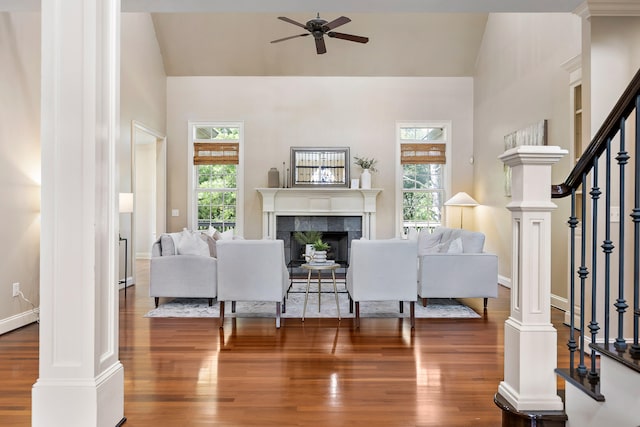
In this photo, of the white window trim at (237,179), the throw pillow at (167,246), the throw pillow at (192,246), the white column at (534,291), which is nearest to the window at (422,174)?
the white window trim at (237,179)

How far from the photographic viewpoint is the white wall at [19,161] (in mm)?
4074

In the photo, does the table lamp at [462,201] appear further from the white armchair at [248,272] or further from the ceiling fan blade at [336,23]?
the white armchair at [248,272]

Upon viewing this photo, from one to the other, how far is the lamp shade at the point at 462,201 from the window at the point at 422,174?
619 mm

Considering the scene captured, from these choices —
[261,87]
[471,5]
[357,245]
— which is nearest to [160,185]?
[261,87]

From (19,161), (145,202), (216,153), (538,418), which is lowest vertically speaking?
(538,418)

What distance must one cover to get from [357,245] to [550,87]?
2999 mm

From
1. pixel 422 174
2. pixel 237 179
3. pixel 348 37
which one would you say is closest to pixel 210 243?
pixel 237 179

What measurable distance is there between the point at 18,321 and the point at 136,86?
3.86 m

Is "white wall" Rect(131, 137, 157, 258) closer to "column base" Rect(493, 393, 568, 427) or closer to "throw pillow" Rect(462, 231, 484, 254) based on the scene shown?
"throw pillow" Rect(462, 231, 484, 254)

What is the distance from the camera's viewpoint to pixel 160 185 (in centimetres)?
802

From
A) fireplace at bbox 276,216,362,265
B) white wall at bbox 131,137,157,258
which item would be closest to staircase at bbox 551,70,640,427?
fireplace at bbox 276,216,362,265

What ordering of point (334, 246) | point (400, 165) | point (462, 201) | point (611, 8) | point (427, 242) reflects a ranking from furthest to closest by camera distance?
1. point (334, 246)
2. point (400, 165)
3. point (462, 201)
4. point (427, 242)
5. point (611, 8)

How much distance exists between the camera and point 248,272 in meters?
4.36

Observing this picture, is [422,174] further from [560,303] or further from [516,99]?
[560,303]
